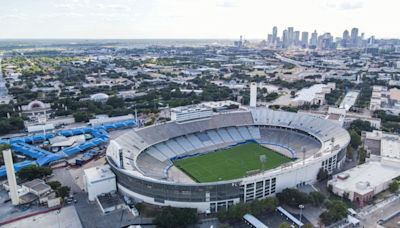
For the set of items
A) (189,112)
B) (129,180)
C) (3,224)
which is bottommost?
(3,224)

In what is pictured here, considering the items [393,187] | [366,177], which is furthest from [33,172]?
[393,187]

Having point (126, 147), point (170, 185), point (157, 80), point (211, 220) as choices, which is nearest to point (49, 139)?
point (126, 147)

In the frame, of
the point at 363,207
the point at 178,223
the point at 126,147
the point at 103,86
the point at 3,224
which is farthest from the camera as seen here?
the point at 103,86

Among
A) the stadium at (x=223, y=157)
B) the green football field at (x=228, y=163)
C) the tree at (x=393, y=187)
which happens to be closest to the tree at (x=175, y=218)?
the stadium at (x=223, y=157)

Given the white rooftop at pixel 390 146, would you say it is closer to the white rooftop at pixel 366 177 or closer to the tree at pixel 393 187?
the white rooftop at pixel 366 177

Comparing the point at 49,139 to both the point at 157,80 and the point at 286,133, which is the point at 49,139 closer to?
the point at 286,133

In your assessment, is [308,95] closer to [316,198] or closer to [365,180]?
[365,180]

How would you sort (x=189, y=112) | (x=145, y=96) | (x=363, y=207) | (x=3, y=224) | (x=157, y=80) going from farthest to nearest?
(x=157, y=80) → (x=145, y=96) → (x=189, y=112) → (x=363, y=207) → (x=3, y=224)
